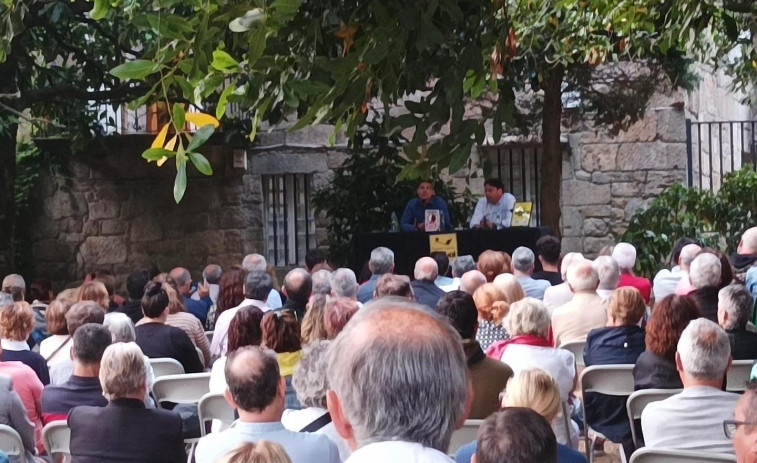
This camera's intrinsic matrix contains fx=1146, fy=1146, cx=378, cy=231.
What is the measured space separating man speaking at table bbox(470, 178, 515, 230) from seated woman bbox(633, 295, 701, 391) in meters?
6.48

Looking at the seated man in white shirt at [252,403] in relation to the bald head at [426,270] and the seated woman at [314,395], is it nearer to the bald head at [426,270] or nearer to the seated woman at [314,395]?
the seated woman at [314,395]

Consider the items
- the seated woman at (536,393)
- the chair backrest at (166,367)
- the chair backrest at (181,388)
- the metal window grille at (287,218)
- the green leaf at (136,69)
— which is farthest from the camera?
the metal window grille at (287,218)

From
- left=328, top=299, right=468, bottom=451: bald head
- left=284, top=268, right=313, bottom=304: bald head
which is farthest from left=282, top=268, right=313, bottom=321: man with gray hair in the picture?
left=328, top=299, right=468, bottom=451: bald head

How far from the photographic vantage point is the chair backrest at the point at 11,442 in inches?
177

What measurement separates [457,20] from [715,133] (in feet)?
40.3

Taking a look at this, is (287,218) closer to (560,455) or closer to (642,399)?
(642,399)

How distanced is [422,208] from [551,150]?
1.49 m

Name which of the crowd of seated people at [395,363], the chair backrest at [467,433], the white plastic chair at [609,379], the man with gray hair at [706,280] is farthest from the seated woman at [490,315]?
the chair backrest at [467,433]

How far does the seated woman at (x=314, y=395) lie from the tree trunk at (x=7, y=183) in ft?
24.2

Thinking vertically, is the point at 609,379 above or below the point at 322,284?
below

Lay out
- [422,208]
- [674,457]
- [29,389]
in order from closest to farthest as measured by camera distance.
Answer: [674,457] → [29,389] → [422,208]

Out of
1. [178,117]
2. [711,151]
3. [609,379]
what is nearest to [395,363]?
[178,117]

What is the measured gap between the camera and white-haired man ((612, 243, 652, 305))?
305 inches

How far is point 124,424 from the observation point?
434cm
